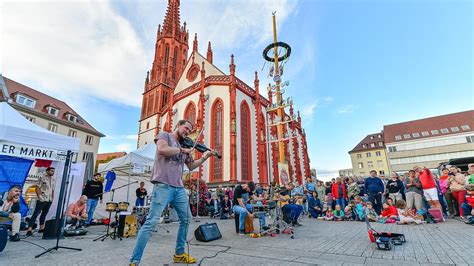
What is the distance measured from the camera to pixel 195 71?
27.1m

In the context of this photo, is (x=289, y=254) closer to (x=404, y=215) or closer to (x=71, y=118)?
(x=404, y=215)

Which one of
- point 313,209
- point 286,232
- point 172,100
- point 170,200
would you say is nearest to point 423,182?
point 313,209

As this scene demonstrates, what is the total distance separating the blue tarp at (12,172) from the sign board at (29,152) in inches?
159

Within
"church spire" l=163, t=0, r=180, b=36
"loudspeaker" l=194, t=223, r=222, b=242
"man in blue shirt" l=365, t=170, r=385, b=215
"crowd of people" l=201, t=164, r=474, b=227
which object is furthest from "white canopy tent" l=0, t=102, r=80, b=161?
"church spire" l=163, t=0, r=180, b=36

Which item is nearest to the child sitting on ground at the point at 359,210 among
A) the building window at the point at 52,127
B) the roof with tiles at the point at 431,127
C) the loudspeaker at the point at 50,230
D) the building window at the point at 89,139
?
the loudspeaker at the point at 50,230

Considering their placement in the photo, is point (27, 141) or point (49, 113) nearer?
point (27, 141)

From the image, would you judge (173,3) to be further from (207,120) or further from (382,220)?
(382,220)

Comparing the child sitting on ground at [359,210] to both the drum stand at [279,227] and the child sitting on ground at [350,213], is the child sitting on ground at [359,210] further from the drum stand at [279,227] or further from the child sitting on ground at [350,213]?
the drum stand at [279,227]

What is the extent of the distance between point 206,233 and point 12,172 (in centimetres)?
799

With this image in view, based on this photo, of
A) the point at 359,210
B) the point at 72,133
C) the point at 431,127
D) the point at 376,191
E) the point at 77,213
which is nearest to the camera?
the point at 77,213

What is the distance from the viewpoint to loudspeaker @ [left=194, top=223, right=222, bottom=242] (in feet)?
15.3

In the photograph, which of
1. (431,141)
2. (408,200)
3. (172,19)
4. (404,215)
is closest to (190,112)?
(408,200)

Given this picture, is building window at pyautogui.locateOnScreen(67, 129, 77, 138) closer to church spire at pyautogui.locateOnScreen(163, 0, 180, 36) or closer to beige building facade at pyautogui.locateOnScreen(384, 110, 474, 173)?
church spire at pyautogui.locateOnScreen(163, 0, 180, 36)

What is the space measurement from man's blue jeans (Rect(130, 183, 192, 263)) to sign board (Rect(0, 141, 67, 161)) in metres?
4.09
